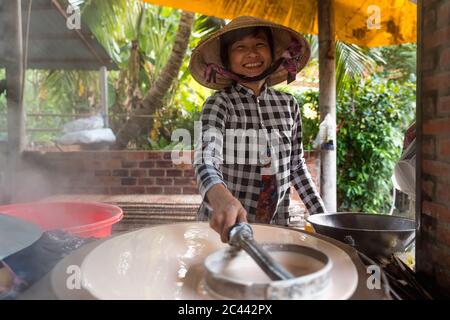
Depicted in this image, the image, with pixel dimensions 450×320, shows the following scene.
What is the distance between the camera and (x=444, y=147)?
1.18 metres

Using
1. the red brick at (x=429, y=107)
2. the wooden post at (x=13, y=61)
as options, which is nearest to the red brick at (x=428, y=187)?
the red brick at (x=429, y=107)

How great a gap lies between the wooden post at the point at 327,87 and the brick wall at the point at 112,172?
85 cm

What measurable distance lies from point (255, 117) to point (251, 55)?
0.32 metres

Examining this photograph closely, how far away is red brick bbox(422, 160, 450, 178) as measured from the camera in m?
1.17

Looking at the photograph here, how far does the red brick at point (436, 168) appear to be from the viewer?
117 centimetres

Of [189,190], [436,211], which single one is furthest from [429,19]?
[189,190]

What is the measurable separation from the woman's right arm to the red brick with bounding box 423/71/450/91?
0.72m

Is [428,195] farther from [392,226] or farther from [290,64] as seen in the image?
[290,64]

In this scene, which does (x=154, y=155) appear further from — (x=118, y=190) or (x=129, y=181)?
(x=118, y=190)

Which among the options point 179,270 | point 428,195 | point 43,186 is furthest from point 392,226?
point 43,186

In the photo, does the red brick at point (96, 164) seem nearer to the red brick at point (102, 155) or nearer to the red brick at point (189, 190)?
the red brick at point (102, 155)

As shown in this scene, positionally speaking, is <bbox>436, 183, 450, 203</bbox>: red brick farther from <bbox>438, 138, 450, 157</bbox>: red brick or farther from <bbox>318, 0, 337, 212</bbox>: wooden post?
<bbox>318, 0, 337, 212</bbox>: wooden post

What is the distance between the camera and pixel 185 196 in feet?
15.1

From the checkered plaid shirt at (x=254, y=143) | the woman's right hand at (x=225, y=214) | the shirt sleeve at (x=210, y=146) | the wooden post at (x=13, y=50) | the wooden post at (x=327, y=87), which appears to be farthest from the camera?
the wooden post at (x=327, y=87)
